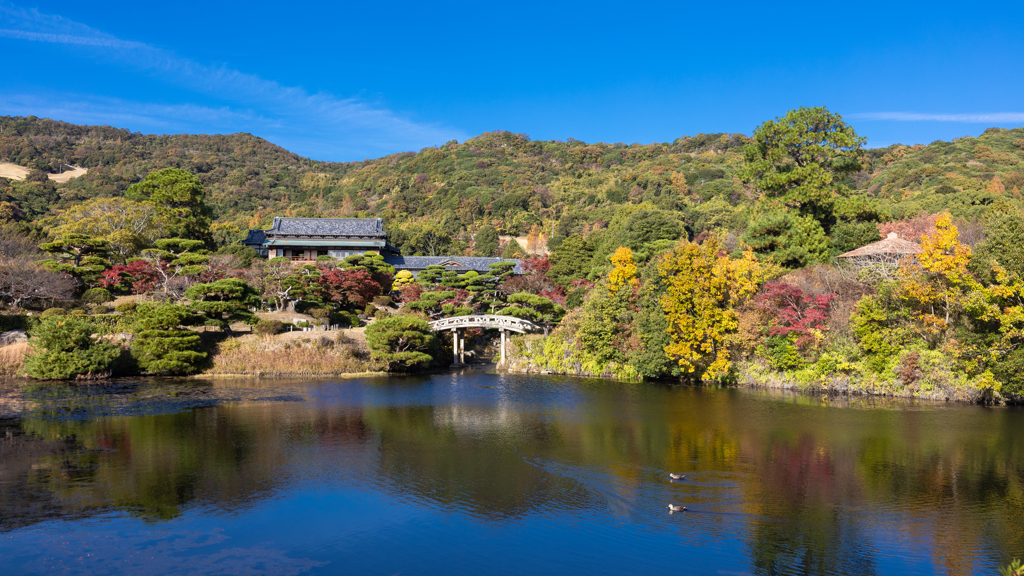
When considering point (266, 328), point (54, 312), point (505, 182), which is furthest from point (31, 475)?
point (505, 182)

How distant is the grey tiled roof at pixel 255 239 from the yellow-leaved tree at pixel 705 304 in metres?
36.6

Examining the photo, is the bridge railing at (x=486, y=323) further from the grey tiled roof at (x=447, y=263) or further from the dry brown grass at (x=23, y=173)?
the dry brown grass at (x=23, y=173)

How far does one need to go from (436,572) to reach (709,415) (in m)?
14.0

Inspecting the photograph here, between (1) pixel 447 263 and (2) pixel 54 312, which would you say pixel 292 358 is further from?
(1) pixel 447 263

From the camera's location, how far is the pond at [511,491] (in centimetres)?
953

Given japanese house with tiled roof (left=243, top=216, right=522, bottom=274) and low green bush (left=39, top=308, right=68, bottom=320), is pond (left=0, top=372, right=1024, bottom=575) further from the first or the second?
japanese house with tiled roof (left=243, top=216, right=522, bottom=274)

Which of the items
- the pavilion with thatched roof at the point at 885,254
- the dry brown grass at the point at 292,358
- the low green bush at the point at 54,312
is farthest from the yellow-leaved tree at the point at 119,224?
the pavilion with thatched roof at the point at 885,254

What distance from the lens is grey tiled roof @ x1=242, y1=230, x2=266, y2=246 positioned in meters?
50.9

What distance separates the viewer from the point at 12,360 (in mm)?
26516

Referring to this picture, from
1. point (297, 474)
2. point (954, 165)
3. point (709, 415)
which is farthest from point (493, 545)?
point (954, 165)

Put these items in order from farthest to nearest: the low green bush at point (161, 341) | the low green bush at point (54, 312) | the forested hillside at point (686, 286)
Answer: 1. the low green bush at point (54, 312)
2. the low green bush at point (161, 341)
3. the forested hillside at point (686, 286)

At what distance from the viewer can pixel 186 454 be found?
15.1 meters

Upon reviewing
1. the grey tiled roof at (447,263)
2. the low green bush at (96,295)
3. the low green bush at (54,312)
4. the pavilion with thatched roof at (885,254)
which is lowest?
the low green bush at (54,312)

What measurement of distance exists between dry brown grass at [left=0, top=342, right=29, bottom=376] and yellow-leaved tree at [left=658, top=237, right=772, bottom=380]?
2853 centimetres
